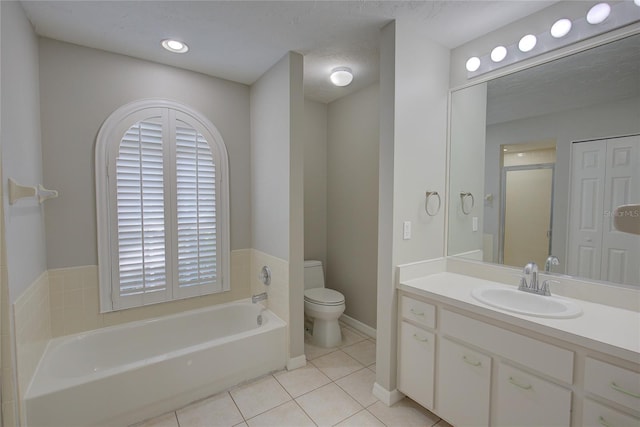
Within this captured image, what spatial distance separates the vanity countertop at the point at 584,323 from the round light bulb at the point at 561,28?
4.89 feet

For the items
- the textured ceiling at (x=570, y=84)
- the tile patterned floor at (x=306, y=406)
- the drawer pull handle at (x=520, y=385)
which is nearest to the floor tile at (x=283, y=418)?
the tile patterned floor at (x=306, y=406)

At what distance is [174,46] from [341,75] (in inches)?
52.7

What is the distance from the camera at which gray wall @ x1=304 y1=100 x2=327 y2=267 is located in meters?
3.36

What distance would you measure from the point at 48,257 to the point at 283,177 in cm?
180

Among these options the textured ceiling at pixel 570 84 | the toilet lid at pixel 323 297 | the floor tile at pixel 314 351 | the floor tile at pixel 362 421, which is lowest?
the floor tile at pixel 314 351

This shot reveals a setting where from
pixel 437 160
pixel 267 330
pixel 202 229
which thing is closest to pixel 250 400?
pixel 267 330

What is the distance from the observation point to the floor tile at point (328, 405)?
6.03 ft

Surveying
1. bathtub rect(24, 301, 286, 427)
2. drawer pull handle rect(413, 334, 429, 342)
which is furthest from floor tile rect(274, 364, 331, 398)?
drawer pull handle rect(413, 334, 429, 342)

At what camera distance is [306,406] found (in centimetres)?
195

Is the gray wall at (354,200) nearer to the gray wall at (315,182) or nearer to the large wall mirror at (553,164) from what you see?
the gray wall at (315,182)

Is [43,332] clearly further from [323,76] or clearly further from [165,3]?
[323,76]

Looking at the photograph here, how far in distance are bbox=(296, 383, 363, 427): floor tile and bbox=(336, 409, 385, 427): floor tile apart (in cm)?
3

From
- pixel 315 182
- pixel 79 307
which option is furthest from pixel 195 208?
pixel 315 182

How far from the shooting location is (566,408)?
1209 millimetres
